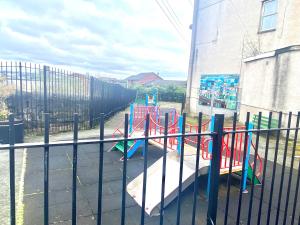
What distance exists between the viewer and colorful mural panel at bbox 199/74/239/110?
15.1 meters

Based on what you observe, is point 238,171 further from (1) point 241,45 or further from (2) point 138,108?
(1) point 241,45

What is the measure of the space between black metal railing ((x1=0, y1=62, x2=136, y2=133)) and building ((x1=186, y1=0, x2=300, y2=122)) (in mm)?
7583

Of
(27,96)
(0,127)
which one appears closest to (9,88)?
(27,96)

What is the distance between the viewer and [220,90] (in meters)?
16.1

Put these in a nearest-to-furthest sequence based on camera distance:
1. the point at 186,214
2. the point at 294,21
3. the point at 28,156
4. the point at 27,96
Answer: the point at 186,214 < the point at 28,156 < the point at 27,96 < the point at 294,21

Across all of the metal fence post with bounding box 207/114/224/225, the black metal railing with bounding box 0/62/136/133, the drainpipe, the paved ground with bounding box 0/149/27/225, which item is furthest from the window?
the paved ground with bounding box 0/149/27/225

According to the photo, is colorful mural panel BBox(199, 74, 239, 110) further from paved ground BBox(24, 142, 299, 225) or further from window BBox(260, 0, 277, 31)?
paved ground BBox(24, 142, 299, 225)

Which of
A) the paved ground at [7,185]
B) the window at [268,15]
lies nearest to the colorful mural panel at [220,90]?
the window at [268,15]

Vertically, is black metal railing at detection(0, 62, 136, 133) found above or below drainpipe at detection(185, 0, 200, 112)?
below

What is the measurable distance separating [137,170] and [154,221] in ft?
6.67

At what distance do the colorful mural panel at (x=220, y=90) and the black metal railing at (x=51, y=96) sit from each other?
8.66 m

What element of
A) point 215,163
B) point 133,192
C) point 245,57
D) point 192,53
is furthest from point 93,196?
point 192,53

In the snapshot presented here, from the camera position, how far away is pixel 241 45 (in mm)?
14703

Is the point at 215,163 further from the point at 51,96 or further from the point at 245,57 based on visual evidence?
the point at 245,57
